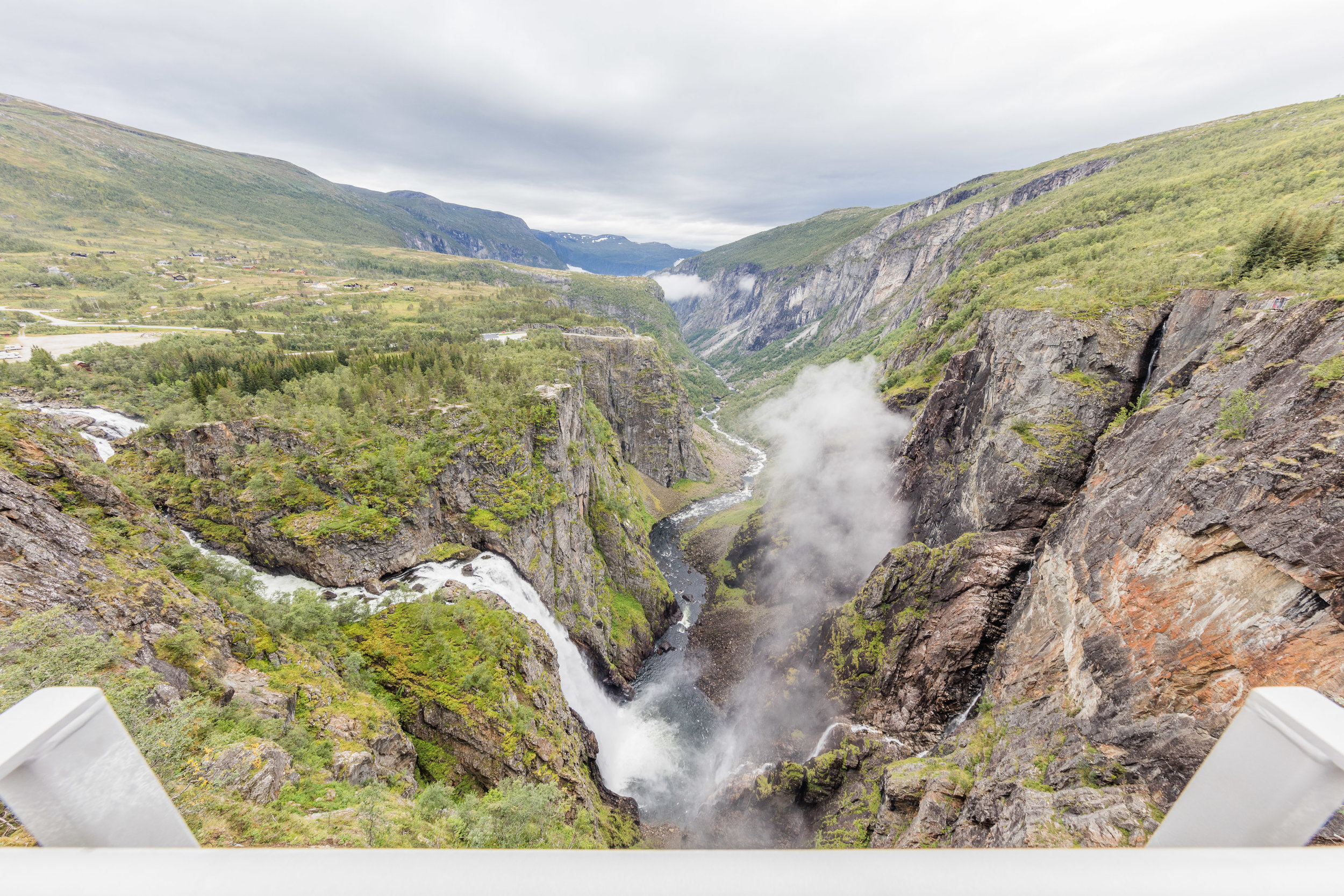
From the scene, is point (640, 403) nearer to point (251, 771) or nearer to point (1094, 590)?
point (1094, 590)

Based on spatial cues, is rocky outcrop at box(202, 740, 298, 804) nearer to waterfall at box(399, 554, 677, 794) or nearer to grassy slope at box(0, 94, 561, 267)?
waterfall at box(399, 554, 677, 794)

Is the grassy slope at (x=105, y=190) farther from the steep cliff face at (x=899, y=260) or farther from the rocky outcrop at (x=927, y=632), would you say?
the steep cliff face at (x=899, y=260)

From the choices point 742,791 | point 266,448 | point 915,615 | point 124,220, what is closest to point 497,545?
point 266,448

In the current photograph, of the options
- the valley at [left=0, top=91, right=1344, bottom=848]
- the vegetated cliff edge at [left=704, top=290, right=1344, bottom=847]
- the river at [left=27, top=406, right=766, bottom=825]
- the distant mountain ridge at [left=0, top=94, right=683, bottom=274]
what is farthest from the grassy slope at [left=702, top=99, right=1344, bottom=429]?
the distant mountain ridge at [left=0, top=94, right=683, bottom=274]

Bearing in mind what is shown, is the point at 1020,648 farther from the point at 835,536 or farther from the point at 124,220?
the point at 124,220

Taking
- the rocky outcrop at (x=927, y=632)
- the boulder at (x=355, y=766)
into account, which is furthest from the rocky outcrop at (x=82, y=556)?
the rocky outcrop at (x=927, y=632)
